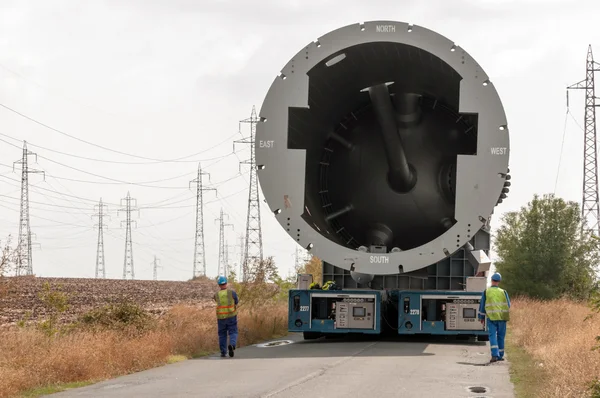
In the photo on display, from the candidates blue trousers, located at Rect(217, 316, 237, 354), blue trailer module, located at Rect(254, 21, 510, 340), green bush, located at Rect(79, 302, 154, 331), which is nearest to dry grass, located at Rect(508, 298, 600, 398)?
blue trailer module, located at Rect(254, 21, 510, 340)

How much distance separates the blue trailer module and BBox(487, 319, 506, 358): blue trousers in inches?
60.1

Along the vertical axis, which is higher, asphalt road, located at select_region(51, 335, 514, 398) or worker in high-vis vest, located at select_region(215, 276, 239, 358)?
worker in high-vis vest, located at select_region(215, 276, 239, 358)

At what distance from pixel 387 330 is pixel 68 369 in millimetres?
7466

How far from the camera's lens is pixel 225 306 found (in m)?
14.6

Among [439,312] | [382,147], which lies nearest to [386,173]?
[382,147]

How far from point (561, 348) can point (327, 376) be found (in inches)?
155

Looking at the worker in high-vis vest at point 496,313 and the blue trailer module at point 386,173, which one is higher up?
the blue trailer module at point 386,173

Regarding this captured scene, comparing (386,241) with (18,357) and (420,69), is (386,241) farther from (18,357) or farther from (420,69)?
(18,357)

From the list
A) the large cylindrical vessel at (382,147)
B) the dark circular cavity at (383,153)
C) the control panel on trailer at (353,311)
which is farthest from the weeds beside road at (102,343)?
the dark circular cavity at (383,153)

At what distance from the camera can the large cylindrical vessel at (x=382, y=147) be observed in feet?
48.8

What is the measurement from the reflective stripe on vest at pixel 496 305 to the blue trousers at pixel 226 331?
3724 millimetres

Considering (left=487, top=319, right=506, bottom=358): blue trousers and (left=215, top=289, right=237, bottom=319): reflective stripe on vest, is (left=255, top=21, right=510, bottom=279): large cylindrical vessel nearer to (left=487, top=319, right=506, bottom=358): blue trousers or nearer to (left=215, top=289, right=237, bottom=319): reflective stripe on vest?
(left=215, top=289, right=237, bottom=319): reflective stripe on vest

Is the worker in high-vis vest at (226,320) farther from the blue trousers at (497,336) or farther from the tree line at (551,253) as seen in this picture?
the tree line at (551,253)

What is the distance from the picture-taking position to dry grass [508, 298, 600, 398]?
31.4 ft
